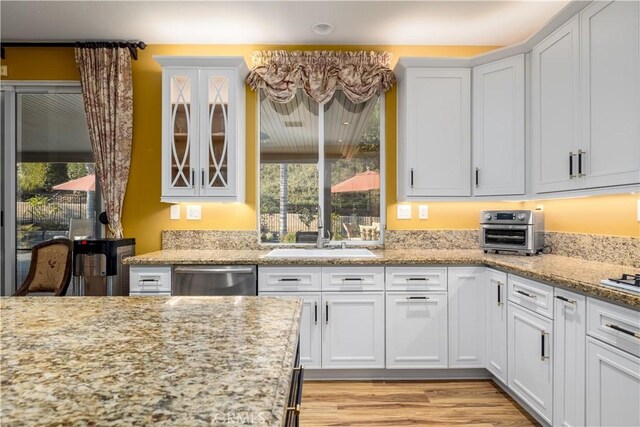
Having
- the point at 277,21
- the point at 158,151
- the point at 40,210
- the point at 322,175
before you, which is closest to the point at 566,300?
the point at 322,175

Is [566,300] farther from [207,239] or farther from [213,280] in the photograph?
[207,239]

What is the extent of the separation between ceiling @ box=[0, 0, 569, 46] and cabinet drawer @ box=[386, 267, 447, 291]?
74.3 inches

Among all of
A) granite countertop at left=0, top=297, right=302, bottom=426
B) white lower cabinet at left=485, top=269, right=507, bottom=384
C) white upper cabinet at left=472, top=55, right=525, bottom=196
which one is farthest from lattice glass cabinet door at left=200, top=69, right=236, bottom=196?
white lower cabinet at left=485, top=269, right=507, bottom=384

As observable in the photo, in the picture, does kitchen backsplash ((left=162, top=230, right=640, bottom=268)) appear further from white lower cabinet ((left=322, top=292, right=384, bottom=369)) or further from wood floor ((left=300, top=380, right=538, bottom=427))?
wood floor ((left=300, top=380, right=538, bottom=427))

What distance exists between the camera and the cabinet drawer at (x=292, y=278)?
104 inches

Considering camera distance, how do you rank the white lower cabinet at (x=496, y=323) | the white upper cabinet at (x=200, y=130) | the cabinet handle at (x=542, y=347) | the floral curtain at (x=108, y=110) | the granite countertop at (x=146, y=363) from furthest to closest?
the floral curtain at (x=108, y=110) → the white upper cabinet at (x=200, y=130) → the white lower cabinet at (x=496, y=323) → the cabinet handle at (x=542, y=347) → the granite countertop at (x=146, y=363)

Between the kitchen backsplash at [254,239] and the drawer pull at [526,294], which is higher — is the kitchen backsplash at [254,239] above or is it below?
above

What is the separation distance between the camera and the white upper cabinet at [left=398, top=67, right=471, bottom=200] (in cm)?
293

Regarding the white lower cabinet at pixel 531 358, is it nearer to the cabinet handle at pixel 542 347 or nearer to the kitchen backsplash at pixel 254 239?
the cabinet handle at pixel 542 347

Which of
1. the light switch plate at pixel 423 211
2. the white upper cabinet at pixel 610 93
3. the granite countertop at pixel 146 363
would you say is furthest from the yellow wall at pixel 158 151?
the granite countertop at pixel 146 363

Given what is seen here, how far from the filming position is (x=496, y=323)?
2.47 m

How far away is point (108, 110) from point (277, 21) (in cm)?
161

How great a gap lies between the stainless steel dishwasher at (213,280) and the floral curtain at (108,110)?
3.29ft

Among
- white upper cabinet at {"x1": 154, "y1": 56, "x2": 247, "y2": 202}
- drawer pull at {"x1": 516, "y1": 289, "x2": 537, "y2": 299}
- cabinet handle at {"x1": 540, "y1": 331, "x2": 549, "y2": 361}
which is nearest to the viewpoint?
cabinet handle at {"x1": 540, "y1": 331, "x2": 549, "y2": 361}
